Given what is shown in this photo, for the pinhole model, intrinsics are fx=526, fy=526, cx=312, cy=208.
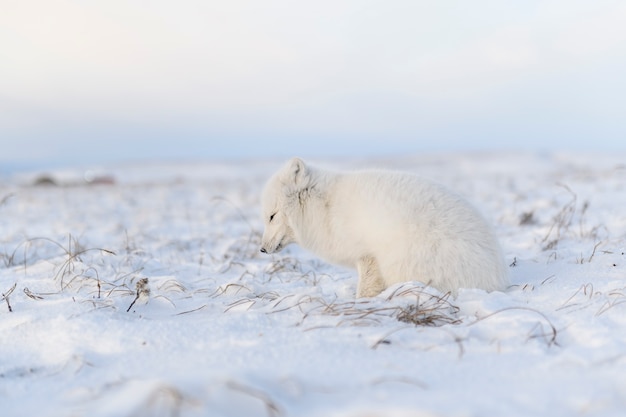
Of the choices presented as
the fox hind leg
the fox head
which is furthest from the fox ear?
the fox hind leg

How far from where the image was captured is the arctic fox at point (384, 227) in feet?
11.0

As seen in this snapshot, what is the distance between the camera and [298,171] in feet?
13.2

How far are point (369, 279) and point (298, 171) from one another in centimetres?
100

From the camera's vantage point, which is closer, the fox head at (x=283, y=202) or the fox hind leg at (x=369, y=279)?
the fox hind leg at (x=369, y=279)

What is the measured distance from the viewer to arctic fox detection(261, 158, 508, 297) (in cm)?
336

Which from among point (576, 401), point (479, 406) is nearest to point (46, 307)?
point (479, 406)

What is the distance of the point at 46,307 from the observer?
9.70 feet

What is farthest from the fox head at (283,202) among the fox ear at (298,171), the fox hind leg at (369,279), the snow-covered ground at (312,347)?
the fox hind leg at (369,279)

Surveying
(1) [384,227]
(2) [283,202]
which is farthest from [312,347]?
(2) [283,202]

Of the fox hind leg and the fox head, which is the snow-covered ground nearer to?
the fox hind leg

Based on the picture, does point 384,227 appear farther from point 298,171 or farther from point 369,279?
point 298,171

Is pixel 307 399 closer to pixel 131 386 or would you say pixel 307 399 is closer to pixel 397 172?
pixel 131 386

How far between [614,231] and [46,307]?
17.6 ft

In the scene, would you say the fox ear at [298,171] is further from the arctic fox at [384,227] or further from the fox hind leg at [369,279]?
the fox hind leg at [369,279]
